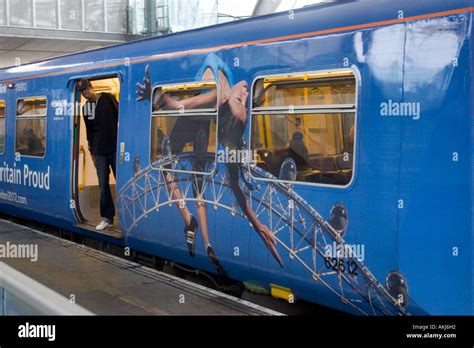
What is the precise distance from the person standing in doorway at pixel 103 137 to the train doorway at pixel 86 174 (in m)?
0.14

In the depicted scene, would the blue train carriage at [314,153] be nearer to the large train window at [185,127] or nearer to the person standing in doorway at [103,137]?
the large train window at [185,127]

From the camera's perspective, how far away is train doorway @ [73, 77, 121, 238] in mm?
8945

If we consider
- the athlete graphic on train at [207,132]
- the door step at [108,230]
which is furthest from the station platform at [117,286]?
the athlete graphic on train at [207,132]

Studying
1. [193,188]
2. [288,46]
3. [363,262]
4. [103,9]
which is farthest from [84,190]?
[103,9]

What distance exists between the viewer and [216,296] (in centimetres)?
614

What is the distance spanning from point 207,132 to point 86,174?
4.75 meters

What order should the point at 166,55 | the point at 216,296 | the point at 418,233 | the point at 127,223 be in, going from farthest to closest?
the point at 127,223 < the point at 166,55 < the point at 216,296 < the point at 418,233

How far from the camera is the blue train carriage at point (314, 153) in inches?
169

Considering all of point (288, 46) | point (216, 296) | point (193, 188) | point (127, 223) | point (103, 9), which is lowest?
point (216, 296)

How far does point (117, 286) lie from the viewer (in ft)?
21.5

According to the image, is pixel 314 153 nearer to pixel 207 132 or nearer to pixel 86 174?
pixel 207 132
